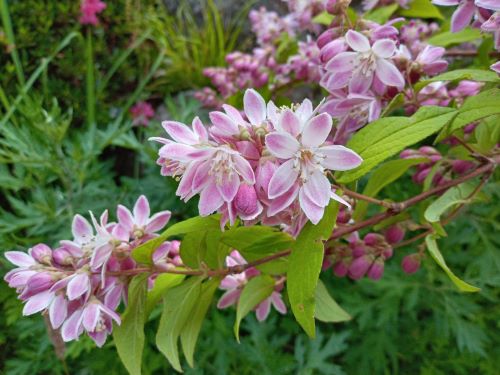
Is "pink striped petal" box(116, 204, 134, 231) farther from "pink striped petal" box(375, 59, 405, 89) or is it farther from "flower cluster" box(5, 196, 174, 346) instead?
"pink striped petal" box(375, 59, 405, 89)

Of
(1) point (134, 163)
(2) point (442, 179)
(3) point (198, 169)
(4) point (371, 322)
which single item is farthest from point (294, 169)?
(1) point (134, 163)

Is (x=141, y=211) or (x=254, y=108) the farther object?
(x=141, y=211)

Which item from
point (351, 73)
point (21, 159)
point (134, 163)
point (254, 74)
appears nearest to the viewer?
point (351, 73)

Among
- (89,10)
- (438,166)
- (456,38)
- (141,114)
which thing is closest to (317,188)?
(438,166)

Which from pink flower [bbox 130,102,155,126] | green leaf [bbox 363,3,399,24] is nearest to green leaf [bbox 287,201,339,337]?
green leaf [bbox 363,3,399,24]

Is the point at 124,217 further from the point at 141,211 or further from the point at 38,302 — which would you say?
the point at 38,302

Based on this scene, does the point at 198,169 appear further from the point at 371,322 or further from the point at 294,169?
the point at 371,322
